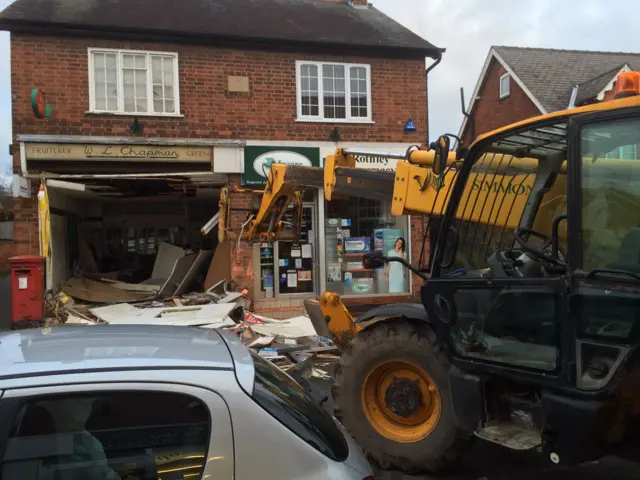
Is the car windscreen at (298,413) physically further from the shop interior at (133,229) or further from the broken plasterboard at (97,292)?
the shop interior at (133,229)

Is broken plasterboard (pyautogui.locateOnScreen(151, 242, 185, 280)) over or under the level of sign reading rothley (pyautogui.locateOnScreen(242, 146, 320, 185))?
under

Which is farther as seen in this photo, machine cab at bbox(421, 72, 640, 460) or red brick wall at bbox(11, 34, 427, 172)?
red brick wall at bbox(11, 34, 427, 172)

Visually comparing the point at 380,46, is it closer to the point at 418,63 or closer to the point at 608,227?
the point at 418,63

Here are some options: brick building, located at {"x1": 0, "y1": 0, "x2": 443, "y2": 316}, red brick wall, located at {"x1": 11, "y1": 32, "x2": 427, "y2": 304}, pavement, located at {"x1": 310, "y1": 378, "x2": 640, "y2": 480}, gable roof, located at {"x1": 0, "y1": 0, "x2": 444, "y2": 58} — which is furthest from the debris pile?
gable roof, located at {"x1": 0, "y1": 0, "x2": 444, "y2": 58}

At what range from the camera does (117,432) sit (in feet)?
6.30

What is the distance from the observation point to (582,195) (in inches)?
121

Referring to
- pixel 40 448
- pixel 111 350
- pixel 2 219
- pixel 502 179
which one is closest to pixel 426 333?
pixel 502 179

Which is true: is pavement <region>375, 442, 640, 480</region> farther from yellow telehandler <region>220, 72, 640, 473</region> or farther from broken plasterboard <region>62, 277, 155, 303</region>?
broken plasterboard <region>62, 277, 155, 303</region>

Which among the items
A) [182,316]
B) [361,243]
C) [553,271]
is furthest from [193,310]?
[553,271]

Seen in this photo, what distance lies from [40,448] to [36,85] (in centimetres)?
1039

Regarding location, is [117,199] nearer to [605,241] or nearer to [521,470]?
[521,470]

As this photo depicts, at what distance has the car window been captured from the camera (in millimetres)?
1822

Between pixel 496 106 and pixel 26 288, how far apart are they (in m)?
21.5

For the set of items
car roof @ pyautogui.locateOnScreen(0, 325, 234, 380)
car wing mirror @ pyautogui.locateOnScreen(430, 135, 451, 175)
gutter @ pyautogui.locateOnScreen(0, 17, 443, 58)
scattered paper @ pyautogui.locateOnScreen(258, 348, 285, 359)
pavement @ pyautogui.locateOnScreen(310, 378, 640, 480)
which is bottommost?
pavement @ pyautogui.locateOnScreen(310, 378, 640, 480)
